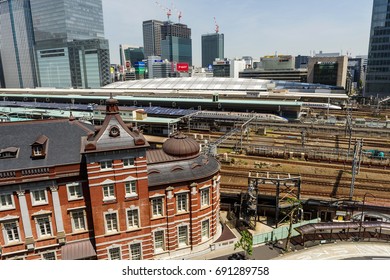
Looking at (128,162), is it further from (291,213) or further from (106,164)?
(291,213)

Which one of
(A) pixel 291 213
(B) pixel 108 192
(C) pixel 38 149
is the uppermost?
(C) pixel 38 149

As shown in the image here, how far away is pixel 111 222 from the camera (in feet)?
106

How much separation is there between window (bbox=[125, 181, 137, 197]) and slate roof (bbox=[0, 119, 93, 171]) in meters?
6.41

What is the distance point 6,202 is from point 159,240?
18284mm

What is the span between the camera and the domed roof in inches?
1406

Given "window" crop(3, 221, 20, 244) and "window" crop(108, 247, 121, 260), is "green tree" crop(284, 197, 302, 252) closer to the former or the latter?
"window" crop(108, 247, 121, 260)

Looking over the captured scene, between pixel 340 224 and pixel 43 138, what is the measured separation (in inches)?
1653

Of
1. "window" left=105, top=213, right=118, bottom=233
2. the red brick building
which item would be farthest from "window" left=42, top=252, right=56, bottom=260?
"window" left=105, top=213, right=118, bottom=233

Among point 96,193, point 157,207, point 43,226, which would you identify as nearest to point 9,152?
point 43,226

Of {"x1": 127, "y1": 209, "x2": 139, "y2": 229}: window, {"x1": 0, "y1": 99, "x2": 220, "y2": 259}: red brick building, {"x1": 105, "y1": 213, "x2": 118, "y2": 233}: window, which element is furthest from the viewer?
{"x1": 127, "y1": 209, "x2": 139, "y2": 229}: window

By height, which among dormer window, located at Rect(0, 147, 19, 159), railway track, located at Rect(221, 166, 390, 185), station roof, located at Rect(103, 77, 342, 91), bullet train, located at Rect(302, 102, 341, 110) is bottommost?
railway track, located at Rect(221, 166, 390, 185)

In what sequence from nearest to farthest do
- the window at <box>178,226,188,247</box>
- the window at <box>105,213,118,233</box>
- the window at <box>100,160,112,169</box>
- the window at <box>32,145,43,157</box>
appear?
the window at <box>32,145,43,157</box>
the window at <box>100,160,112,169</box>
the window at <box>105,213,118,233</box>
the window at <box>178,226,188,247</box>
